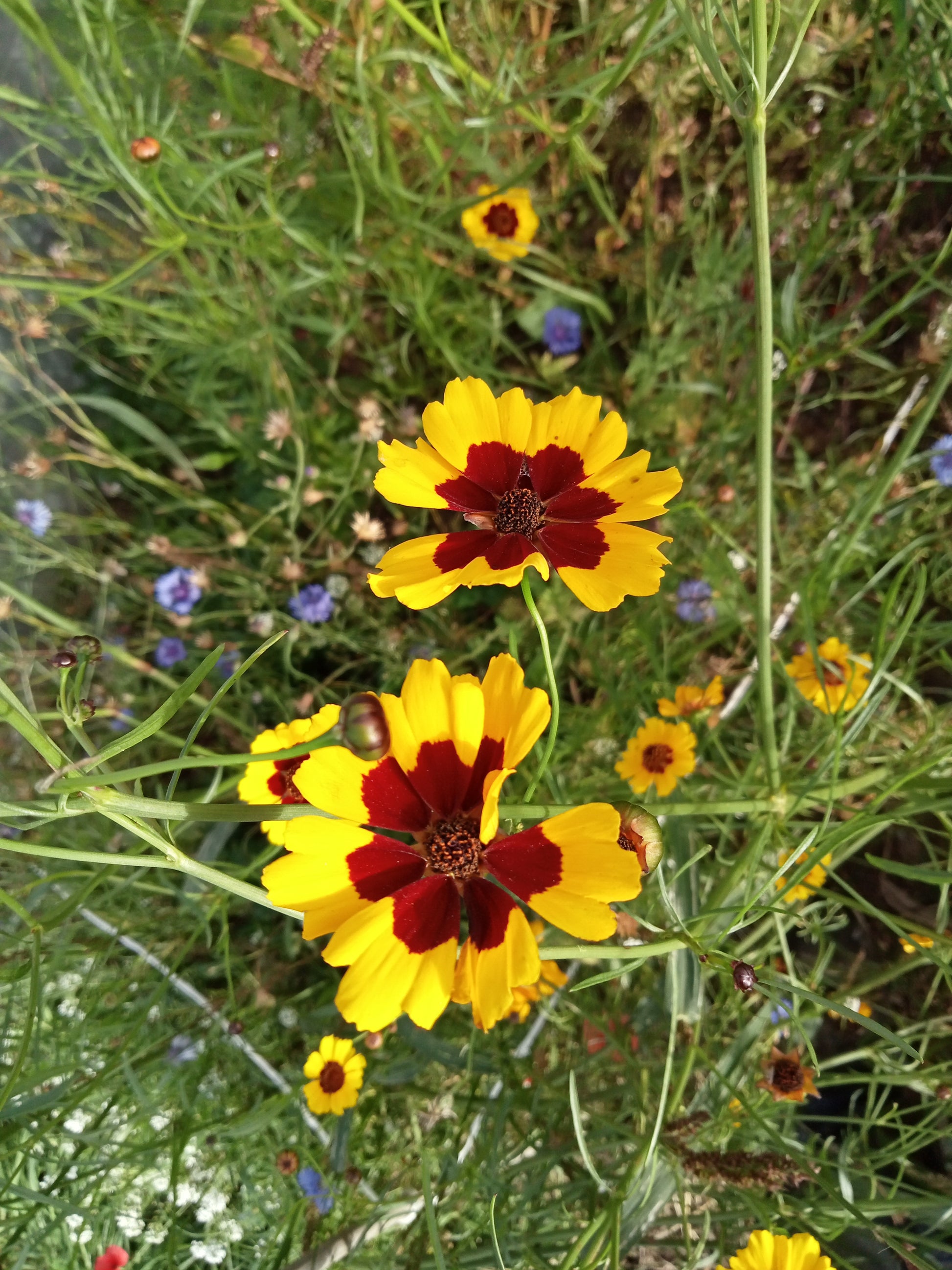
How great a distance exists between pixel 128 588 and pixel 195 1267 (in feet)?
4.69

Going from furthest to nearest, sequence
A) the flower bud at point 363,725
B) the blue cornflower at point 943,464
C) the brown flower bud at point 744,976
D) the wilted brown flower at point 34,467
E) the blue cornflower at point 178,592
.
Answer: the blue cornflower at point 178,592, the wilted brown flower at point 34,467, the blue cornflower at point 943,464, the brown flower bud at point 744,976, the flower bud at point 363,725

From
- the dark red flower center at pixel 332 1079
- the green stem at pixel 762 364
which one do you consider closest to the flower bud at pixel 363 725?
the green stem at pixel 762 364

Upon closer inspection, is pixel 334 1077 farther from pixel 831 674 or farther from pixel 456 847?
pixel 831 674

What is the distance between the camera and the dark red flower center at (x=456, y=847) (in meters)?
0.83

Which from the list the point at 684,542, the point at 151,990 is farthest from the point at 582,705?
the point at 151,990

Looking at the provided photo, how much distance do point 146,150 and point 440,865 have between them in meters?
1.16

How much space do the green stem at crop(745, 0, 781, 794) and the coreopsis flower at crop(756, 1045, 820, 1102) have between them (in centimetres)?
42

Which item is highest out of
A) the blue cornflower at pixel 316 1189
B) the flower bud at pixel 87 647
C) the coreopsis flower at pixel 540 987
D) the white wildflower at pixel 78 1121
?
the flower bud at pixel 87 647

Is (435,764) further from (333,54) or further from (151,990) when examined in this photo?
(333,54)

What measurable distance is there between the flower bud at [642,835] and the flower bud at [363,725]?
285mm

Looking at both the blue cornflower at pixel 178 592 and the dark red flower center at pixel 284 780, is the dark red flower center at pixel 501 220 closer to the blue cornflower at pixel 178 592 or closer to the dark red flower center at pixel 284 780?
the blue cornflower at pixel 178 592

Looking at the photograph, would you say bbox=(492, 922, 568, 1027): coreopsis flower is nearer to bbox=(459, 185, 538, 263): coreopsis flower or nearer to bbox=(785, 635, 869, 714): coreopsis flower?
bbox=(785, 635, 869, 714): coreopsis flower

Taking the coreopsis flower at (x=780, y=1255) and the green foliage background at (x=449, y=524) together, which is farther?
the green foliage background at (x=449, y=524)

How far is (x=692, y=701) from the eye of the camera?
134 cm
